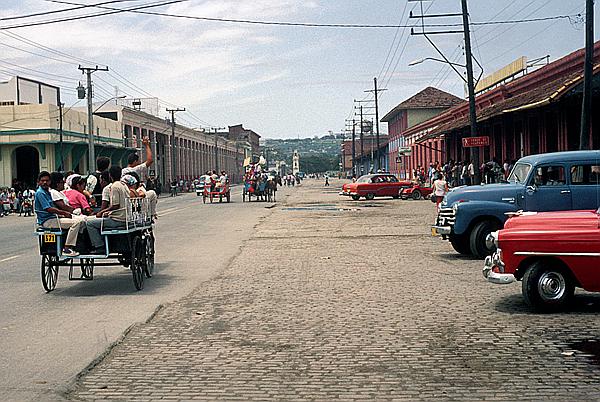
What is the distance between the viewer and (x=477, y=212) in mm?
14391

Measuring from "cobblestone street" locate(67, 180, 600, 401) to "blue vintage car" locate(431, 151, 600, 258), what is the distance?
1.55 metres

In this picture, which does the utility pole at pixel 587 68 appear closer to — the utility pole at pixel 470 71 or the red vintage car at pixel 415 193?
the utility pole at pixel 470 71

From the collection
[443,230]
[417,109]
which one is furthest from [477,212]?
[417,109]

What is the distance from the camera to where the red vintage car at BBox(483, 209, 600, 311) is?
28.5 feet

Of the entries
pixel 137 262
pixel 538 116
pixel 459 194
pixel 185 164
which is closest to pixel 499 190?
pixel 459 194

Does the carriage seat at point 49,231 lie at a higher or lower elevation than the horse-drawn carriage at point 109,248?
higher

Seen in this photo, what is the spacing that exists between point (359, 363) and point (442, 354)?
853 mm

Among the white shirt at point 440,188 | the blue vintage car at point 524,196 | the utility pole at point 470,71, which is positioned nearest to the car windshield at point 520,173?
the blue vintage car at point 524,196

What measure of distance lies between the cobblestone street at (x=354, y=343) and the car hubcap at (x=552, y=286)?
0.30m

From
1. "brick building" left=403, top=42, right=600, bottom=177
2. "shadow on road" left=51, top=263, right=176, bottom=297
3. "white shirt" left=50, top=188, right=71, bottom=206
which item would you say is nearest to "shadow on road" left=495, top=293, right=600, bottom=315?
"shadow on road" left=51, top=263, right=176, bottom=297

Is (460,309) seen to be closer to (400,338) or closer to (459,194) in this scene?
(400,338)

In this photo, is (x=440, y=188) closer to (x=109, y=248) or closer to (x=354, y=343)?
(x=109, y=248)

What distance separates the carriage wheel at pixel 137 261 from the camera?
36.2 ft

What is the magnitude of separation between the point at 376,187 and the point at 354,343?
1488 inches
